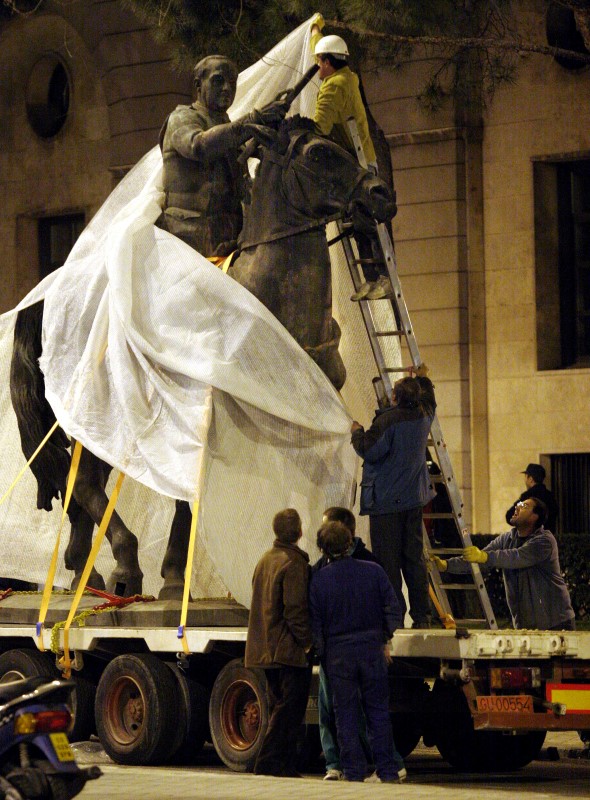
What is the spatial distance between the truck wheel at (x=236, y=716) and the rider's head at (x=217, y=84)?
3.96 meters

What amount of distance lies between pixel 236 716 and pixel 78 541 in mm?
2846

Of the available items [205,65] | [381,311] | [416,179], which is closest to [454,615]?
[381,311]

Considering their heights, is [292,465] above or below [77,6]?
below

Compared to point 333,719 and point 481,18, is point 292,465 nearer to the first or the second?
point 333,719

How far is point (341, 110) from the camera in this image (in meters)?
13.9

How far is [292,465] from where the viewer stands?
44.2ft

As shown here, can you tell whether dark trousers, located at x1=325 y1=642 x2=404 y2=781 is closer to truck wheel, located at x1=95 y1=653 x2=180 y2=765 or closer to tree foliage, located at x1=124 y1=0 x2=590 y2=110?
truck wheel, located at x1=95 y1=653 x2=180 y2=765

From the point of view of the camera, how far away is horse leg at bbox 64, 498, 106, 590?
50.5 ft

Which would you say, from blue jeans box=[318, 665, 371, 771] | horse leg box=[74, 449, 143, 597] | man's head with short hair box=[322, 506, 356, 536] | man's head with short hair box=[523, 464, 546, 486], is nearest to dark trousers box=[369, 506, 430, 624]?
man's head with short hair box=[322, 506, 356, 536]

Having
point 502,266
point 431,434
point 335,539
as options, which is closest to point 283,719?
point 335,539

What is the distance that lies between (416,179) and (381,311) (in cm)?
1013

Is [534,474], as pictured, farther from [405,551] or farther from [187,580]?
[187,580]

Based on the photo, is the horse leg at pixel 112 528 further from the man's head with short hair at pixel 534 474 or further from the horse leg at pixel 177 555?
the man's head with short hair at pixel 534 474

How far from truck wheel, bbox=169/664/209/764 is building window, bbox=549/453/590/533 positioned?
1115cm
